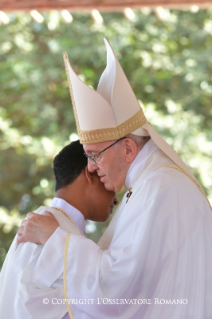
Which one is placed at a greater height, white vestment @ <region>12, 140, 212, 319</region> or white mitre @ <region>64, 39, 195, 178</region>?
white mitre @ <region>64, 39, 195, 178</region>

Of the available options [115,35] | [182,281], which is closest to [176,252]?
[182,281]

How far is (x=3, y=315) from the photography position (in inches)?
111

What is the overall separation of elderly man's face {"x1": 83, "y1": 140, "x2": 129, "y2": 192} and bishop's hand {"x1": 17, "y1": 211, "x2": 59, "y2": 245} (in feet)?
1.24

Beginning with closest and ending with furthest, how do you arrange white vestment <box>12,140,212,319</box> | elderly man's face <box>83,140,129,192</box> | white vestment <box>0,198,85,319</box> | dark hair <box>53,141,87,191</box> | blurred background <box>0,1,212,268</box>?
1. white vestment <box>12,140,212,319</box>
2. white vestment <box>0,198,85,319</box>
3. elderly man's face <box>83,140,129,192</box>
4. dark hair <box>53,141,87,191</box>
5. blurred background <box>0,1,212,268</box>

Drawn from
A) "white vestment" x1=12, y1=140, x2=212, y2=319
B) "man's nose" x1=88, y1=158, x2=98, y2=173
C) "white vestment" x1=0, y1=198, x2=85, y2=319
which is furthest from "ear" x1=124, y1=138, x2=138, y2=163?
"white vestment" x1=0, y1=198, x2=85, y2=319

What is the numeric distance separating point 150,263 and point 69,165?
2.88 feet

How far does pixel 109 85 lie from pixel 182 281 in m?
1.18

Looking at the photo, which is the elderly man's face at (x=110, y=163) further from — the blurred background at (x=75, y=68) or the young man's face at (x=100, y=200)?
the blurred background at (x=75, y=68)

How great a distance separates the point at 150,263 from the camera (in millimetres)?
2607

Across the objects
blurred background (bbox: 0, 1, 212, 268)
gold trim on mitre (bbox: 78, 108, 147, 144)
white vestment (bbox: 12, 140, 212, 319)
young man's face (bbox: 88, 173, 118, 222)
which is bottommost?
white vestment (bbox: 12, 140, 212, 319)

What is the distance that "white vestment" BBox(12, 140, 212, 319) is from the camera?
259cm

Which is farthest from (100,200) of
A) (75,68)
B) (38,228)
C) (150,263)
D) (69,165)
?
(75,68)

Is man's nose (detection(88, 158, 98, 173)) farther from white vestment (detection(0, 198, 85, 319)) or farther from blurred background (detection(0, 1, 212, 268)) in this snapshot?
blurred background (detection(0, 1, 212, 268))

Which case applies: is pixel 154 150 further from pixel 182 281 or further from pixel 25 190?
pixel 25 190
